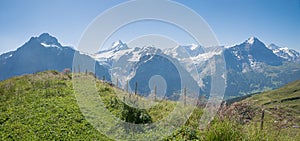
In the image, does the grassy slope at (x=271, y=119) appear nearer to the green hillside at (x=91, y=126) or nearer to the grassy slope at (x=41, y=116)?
the green hillside at (x=91, y=126)

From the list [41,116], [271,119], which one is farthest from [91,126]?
[271,119]

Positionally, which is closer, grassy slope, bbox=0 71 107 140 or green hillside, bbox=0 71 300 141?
green hillside, bbox=0 71 300 141

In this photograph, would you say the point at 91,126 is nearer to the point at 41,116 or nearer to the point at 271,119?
the point at 41,116

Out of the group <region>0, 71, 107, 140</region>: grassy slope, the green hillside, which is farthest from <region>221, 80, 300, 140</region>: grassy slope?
<region>0, 71, 107, 140</region>: grassy slope

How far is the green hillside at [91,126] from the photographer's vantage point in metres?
8.58

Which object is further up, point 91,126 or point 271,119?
point 91,126

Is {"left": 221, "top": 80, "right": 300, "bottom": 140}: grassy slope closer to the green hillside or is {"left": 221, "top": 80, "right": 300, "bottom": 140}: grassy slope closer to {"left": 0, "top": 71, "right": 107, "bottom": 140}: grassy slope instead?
the green hillside

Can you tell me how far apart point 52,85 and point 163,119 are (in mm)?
11922

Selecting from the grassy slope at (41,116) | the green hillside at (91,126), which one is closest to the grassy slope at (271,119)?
the green hillside at (91,126)

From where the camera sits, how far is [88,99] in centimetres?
1702

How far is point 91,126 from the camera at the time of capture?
1179 cm

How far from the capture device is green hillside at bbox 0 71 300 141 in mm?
8578

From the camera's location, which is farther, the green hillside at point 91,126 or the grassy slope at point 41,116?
the grassy slope at point 41,116

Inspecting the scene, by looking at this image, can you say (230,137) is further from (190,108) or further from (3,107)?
(3,107)
